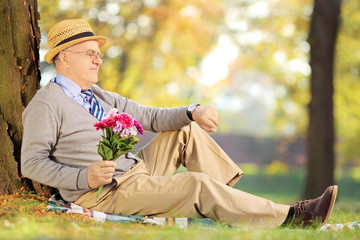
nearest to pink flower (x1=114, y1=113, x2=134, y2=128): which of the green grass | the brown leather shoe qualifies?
the green grass

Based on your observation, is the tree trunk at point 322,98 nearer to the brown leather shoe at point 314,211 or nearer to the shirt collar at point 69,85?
the brown leather shoe at point 314,211

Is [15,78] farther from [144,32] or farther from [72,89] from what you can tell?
[144,32]

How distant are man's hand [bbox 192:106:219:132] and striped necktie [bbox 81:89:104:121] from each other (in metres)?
0.77

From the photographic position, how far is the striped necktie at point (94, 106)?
4.11 metres

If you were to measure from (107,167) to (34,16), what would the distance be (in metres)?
1.97

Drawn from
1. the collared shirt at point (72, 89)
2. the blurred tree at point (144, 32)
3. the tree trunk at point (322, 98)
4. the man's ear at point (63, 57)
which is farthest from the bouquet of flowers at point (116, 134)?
the blurred tree at point (144, 32)

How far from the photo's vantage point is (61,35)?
416cm

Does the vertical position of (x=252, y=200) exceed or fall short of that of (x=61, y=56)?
it falls short

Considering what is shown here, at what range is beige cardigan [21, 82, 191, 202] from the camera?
3.76 m

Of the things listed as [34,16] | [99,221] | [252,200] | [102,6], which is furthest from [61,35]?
[102,6]

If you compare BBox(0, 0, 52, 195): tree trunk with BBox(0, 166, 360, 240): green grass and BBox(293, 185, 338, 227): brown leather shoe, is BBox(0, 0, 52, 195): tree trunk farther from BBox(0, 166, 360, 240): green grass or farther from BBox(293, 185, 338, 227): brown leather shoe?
BBox(293, 185, 338, 227): brown leather shoe

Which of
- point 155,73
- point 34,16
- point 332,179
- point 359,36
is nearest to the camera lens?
point 34,16

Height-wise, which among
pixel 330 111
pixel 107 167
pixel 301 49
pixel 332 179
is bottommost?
pixel 332 179

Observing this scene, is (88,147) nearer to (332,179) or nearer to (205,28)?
(332,179)
